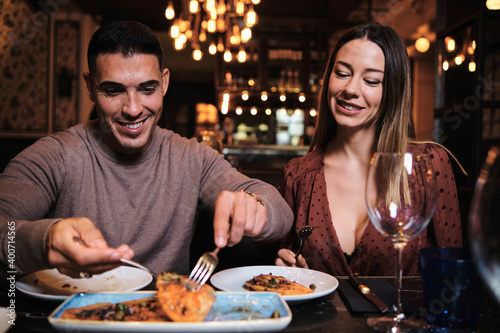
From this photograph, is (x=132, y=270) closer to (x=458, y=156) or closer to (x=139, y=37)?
(x=139, y=37)

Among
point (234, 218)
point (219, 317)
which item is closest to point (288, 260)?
point (234, 218)

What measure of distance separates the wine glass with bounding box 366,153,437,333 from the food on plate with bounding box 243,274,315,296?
0.18m

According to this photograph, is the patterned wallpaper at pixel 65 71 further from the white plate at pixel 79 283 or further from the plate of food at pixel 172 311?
the plate of food at pixel 172 311

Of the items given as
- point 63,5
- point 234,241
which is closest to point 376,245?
point 234,241

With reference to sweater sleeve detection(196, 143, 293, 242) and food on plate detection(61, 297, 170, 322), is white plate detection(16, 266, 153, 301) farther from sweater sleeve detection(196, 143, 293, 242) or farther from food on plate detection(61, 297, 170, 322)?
sweater sleeve detection(196, 143, 293, 242)

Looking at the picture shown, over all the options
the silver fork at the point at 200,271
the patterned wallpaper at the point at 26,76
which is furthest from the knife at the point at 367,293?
the patterned wallpaper at the point at 26,76

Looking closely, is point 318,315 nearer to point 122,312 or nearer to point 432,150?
point 122,312

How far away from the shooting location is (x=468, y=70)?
11.0 ft

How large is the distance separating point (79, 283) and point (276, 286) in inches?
19.3

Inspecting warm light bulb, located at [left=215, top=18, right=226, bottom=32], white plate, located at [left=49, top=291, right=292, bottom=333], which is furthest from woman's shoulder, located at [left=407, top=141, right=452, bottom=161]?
warm light bulb, located at [left=215, top=18, right=226, bottom=32]

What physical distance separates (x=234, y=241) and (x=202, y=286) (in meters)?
0.21

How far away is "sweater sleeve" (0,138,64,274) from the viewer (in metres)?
0.90

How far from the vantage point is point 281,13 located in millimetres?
7387

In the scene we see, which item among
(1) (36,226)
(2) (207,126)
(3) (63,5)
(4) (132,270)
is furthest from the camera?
(2) (207,126)
